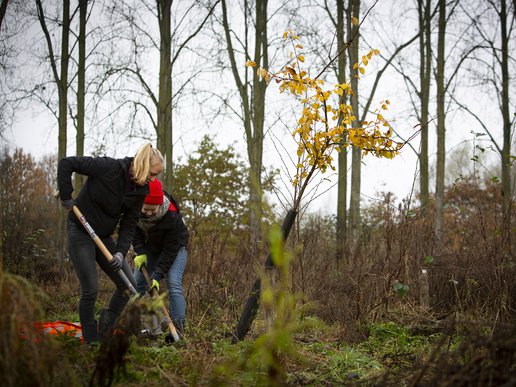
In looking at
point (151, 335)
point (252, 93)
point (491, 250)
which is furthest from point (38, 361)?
point (252, 93)

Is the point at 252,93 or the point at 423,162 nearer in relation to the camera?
the point at 423,162

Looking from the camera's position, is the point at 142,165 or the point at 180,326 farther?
the point at 180,326

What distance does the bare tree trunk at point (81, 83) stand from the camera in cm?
1053

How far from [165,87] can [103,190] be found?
7189mm

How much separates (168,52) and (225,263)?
660 centimetres

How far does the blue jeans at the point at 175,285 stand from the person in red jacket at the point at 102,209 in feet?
1.87

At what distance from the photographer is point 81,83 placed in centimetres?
1062

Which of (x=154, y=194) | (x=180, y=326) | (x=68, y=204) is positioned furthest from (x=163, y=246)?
(x=68, y=204)

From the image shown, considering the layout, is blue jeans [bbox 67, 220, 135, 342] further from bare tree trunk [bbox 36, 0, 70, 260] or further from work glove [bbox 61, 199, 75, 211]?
bare tree trunk [bbox 36, 0, 70, 260]

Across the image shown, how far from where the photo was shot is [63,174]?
12.3ft

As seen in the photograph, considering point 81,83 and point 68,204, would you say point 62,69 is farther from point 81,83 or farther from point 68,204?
point 68,204

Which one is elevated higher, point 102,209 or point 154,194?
point 154,194

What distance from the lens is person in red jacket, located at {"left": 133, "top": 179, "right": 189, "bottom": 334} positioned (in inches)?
172

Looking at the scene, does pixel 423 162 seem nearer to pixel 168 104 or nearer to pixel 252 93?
pixel 252 93
